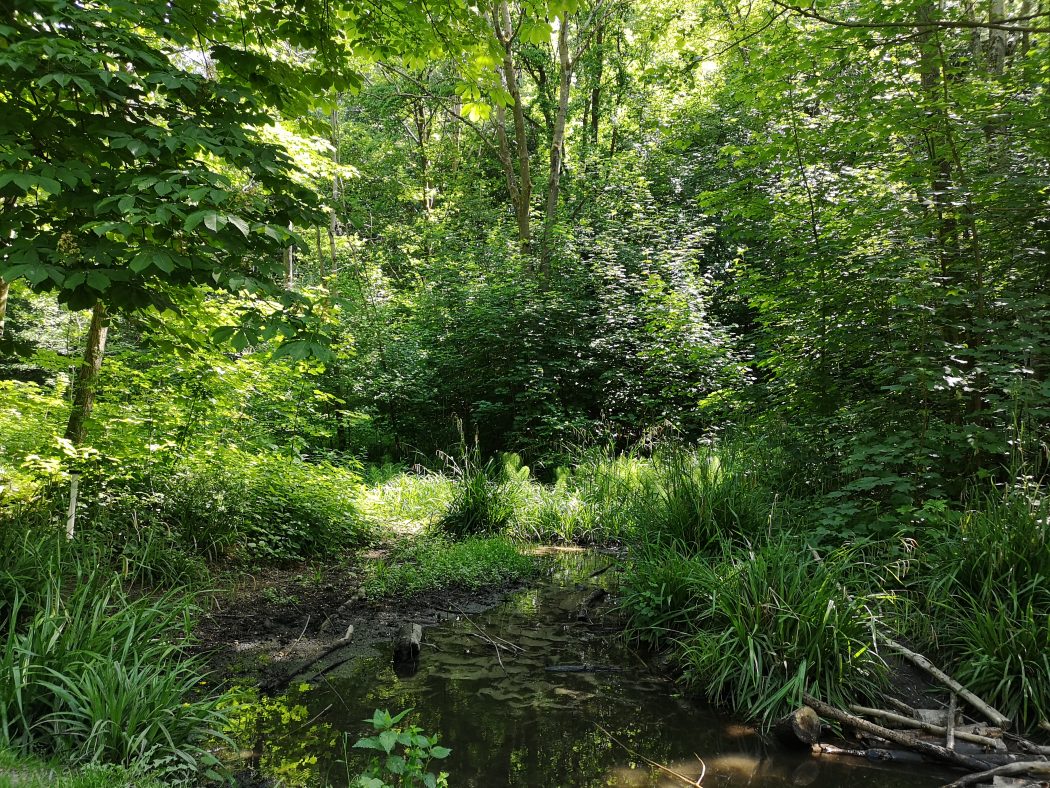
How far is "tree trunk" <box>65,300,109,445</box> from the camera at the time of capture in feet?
18.7

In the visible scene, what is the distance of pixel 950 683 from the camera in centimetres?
389

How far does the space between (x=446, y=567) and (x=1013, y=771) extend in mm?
5047

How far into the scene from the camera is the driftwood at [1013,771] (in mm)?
3121

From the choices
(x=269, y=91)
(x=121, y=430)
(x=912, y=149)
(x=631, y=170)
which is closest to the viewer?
(x=269, y=91)

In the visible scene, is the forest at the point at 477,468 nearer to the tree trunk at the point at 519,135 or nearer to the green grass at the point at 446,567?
the green grass at the point at 446,567

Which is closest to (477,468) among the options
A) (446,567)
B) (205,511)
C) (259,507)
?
(446,567)

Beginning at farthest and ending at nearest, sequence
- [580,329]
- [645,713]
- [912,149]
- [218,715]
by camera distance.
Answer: [580,329] → [912,149] → [645,713] → [218,715]

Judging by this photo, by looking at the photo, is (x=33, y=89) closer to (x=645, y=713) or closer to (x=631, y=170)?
(x=645, y=713)

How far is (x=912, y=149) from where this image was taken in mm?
6469

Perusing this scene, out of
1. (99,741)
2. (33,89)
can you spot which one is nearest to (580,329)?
(33,89)

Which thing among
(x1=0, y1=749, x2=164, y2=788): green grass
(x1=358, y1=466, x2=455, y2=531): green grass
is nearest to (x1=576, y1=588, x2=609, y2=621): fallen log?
(x1=358, y1=466, x2=455, y2=531): green grass

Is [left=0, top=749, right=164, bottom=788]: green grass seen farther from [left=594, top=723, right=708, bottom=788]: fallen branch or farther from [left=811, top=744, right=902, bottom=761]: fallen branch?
[left=811, top=744, right=902, bottom=761]: fallen branch

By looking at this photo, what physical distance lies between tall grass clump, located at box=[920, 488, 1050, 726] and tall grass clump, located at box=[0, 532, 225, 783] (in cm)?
437

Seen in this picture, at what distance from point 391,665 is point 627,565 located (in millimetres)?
2167
